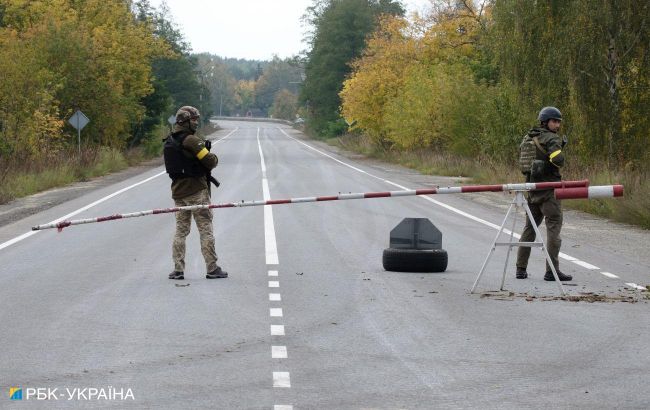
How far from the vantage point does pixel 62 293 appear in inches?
439

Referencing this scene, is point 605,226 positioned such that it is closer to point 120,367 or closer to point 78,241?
point 78,241

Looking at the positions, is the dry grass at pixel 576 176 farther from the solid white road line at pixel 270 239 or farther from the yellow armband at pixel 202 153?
the yellow armband at pixel 202 153

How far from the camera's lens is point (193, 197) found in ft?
41.1

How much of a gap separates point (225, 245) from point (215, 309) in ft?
19.1

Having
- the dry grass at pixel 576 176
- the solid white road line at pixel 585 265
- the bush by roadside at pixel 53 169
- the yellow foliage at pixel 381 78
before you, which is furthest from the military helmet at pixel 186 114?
the yellow foliage at pixel 381 78

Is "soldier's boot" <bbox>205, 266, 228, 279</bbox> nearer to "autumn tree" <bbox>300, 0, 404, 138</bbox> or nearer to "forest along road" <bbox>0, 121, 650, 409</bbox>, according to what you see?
"forest along road" <bbox>0, 121, 650, 409</bbox>

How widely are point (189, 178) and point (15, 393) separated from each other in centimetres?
595

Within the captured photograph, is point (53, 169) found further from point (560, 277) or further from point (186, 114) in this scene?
point (560, 277)

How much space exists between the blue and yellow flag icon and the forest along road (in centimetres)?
6

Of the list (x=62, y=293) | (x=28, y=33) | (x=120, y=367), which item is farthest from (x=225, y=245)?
(x=28, y=33)

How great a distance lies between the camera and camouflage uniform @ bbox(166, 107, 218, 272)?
1230 cm

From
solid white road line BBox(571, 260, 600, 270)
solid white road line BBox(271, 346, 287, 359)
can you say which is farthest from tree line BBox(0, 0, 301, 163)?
solid white road line BBox(271, 346, 287, 359)

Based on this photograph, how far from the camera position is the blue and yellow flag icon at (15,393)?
664 cm

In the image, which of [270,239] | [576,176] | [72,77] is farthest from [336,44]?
[270,239]
